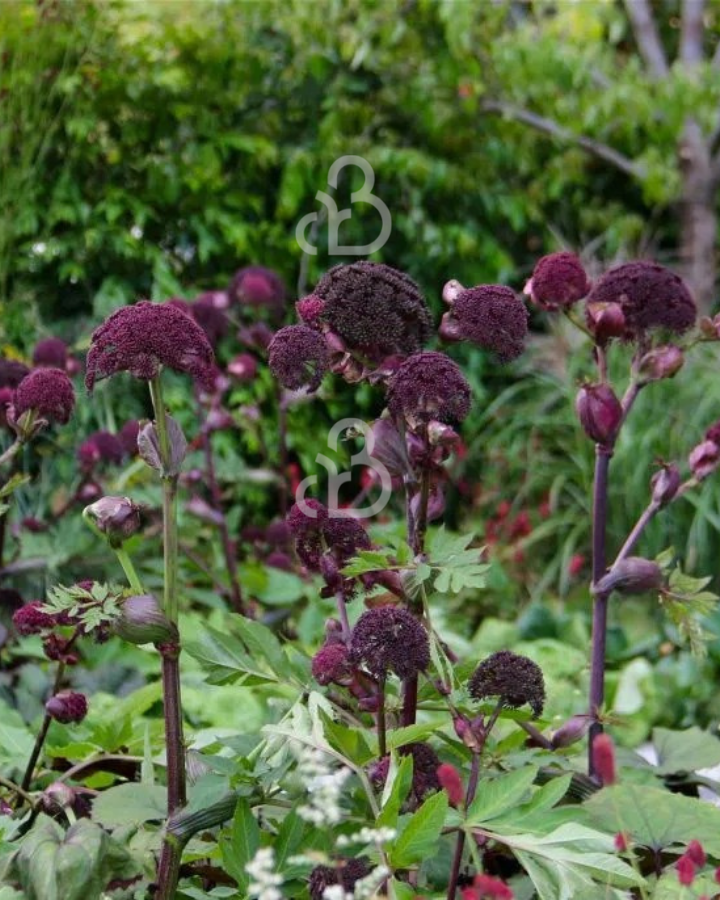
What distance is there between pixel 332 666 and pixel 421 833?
0.22 metres

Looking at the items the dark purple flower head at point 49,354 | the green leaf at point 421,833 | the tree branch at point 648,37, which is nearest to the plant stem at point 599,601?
the green leaf at point 421,833

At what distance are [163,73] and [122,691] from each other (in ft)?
10.0

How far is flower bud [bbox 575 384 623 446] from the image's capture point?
1517 millimetres

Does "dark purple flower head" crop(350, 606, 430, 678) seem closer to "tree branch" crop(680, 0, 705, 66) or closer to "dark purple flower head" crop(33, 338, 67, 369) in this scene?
"dark purple flower head" crop(33, 338, 67, 369)

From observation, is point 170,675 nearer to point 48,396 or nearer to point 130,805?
point 130,805

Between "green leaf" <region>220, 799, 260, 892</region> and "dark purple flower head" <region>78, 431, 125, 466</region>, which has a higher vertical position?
"green leaf" <region>220, 799, 260, 892</region>

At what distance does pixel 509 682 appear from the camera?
1.17m

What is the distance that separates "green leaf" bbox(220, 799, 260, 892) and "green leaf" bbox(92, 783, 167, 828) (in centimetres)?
17

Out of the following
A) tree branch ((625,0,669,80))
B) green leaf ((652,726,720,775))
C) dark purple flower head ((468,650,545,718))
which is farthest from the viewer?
tree branch ((625,0,669,80))

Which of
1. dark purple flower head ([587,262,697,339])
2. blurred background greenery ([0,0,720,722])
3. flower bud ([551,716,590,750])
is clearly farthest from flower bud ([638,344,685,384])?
blurred background greenery ([0,0,720,722])

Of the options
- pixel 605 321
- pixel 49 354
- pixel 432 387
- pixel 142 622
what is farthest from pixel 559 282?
pixel 49 354

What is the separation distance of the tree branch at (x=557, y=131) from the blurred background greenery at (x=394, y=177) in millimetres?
15

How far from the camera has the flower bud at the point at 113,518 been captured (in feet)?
4.07

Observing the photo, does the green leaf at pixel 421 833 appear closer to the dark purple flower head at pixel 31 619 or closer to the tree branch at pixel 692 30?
the dark purple flower head at pixel 31 619
